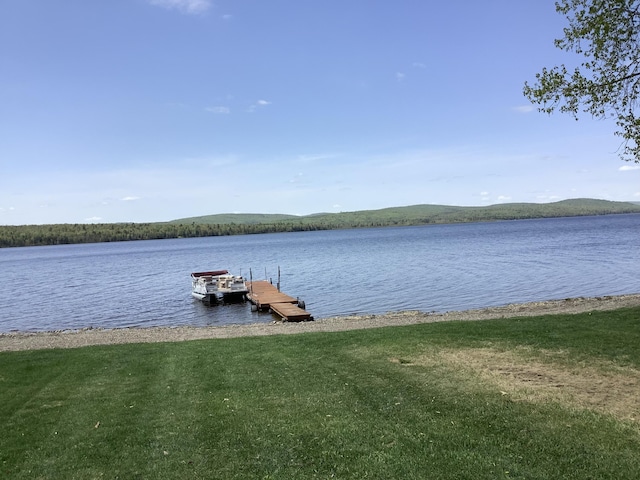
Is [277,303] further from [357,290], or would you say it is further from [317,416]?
[317,416]

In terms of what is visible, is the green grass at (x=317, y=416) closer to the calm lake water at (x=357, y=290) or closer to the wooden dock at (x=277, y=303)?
the wooden dock at (x=277, y=303)

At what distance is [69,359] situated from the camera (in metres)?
11.8

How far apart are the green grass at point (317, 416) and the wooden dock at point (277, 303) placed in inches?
442

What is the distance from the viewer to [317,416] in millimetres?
7066

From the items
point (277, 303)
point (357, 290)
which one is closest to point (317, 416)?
point (277, 303)

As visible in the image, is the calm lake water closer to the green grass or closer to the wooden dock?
the wooden dock

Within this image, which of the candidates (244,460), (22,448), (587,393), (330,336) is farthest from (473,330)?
(22,448)

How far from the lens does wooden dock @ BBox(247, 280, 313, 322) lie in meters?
23.0

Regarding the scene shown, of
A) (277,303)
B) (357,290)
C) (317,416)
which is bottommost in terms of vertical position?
(357,290)

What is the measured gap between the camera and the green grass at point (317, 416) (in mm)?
5562

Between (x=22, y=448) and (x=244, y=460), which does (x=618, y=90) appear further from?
(x=22, y=448)

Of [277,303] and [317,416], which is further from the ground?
[317,416]

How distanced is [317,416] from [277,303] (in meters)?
21.5

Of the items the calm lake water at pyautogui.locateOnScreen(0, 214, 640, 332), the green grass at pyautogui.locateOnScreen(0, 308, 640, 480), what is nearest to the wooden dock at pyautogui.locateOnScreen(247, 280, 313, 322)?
the calm lake water at pyautogui.locateOnScreen(0, 214, 640, 332)
